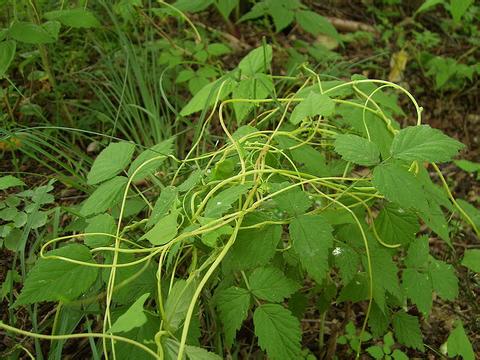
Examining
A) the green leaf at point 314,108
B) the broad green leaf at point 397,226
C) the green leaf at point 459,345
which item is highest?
the green leaf at point 314,108

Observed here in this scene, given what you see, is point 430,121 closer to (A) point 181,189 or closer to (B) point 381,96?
(B) point 381,96

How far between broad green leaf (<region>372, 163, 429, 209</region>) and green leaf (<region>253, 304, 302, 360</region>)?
1.00 ft

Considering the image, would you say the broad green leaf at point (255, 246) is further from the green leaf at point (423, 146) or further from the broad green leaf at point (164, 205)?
the green leaf at point (423, 146)

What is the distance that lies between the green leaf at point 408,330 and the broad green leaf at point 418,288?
12 centimetres

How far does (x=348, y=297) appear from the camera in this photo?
1197 millimetres

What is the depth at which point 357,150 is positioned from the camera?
1.00 meters

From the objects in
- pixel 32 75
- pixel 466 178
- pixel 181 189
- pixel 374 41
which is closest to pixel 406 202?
pixel 181 189

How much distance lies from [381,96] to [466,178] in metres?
1.05

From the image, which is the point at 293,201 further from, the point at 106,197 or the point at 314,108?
the point at 106,197

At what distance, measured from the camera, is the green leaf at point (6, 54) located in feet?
4.91

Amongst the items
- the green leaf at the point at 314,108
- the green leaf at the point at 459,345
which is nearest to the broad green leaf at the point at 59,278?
the green leaf at the point at 314,108

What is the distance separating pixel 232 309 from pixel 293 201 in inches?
10.0

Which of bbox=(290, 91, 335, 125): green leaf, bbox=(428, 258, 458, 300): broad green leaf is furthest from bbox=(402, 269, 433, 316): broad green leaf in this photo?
bbox=(290, 91, 335, 125): green leaf

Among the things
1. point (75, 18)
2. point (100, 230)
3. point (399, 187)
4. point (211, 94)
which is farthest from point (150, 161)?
point (75, 18)
